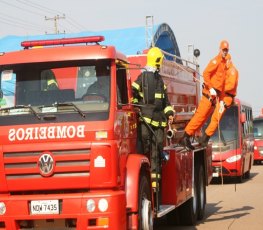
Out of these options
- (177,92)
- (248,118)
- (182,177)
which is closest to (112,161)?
(182,177)

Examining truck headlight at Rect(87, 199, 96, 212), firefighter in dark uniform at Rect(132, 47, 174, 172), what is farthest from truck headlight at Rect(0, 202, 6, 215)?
firefighter in dark uniform at Rect(132, 47, 174, 172)

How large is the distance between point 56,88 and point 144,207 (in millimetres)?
1905

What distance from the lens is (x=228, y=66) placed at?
12297 millimetres

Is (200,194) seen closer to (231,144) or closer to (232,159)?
(232,159)

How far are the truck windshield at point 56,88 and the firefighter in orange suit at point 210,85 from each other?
13.5ft

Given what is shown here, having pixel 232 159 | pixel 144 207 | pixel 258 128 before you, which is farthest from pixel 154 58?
pixel 258 128

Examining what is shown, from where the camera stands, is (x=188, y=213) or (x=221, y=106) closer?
(x=221, y=106)

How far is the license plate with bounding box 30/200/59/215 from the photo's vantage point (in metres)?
7.98

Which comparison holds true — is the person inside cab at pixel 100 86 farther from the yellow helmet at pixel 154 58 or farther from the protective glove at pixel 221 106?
the protective glove at pixel 221 106

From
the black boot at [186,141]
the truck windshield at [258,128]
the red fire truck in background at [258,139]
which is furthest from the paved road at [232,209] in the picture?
the truck windshield at [258,128]

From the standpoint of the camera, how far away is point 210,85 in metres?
12.2

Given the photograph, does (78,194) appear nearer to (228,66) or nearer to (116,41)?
(228,66)

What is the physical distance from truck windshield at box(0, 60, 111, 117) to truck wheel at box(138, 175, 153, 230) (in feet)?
4.05

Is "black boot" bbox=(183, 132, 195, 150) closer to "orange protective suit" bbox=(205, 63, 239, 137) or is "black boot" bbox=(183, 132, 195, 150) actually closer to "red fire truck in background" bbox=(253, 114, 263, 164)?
"orange protective suit" bbox=(205, 63, 239, 137)
